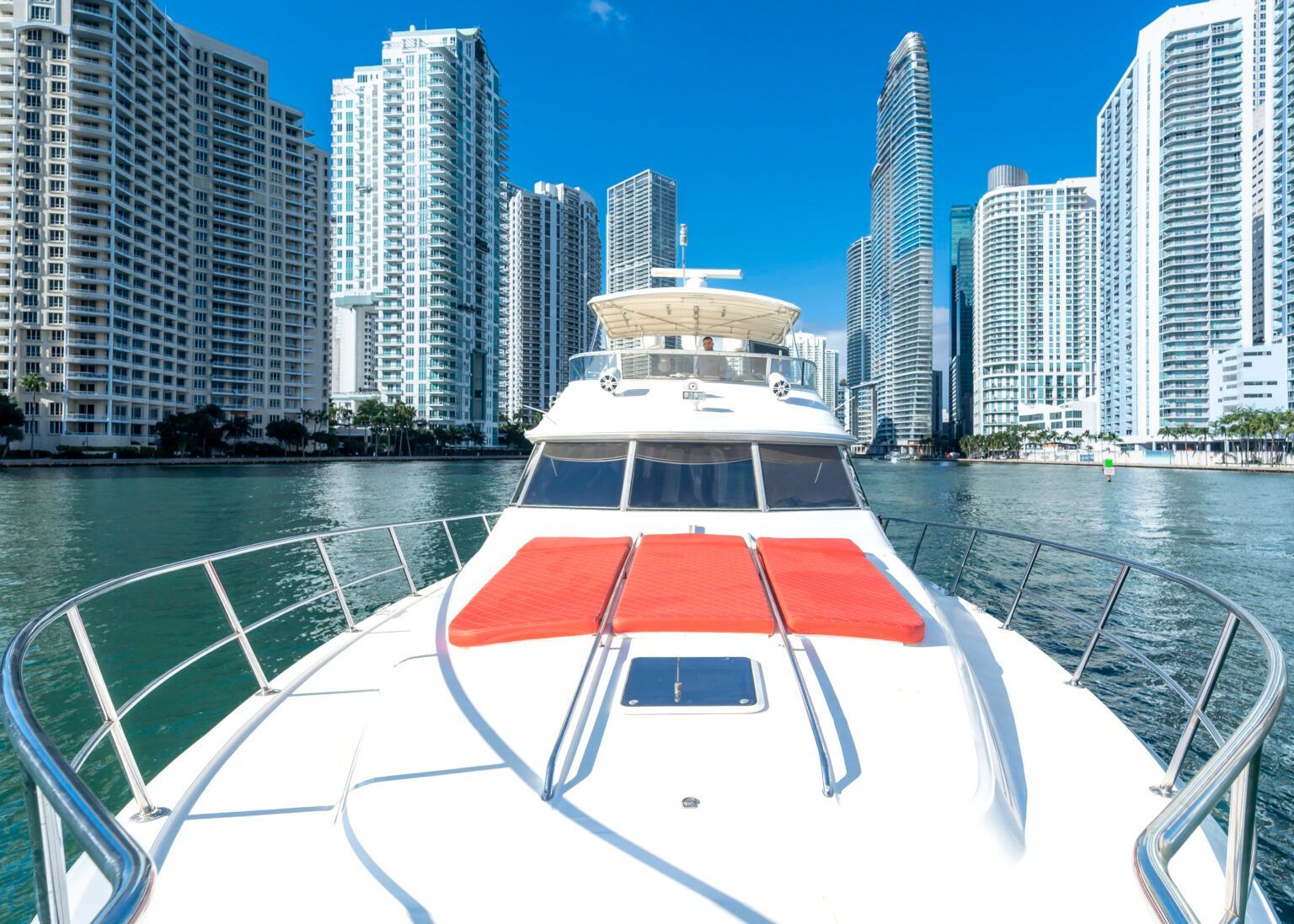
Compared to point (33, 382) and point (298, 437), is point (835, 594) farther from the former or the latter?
point (298, 437)

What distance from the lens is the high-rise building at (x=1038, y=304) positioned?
601 feet

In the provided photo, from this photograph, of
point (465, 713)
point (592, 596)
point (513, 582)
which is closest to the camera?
point (465, 713)

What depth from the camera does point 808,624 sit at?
3.48 m

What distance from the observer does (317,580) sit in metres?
15.3

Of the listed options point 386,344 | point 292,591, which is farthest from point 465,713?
point 386,344

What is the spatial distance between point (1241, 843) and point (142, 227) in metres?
128

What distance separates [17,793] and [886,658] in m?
7.29

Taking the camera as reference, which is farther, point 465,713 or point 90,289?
point 90,289

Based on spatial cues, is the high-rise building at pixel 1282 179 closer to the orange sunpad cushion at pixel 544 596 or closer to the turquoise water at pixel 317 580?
the turquoise water at pixel 317 580

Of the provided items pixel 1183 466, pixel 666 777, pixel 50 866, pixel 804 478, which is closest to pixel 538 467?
pixel 804 478

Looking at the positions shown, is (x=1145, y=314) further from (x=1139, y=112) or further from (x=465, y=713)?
(x=465, y=713)

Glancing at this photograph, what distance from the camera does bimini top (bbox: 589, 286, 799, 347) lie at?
852cm

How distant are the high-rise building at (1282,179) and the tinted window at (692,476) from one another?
15930 cm

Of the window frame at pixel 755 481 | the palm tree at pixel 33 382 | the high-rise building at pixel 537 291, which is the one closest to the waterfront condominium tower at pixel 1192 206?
the high-rise building at pixel 537 291
